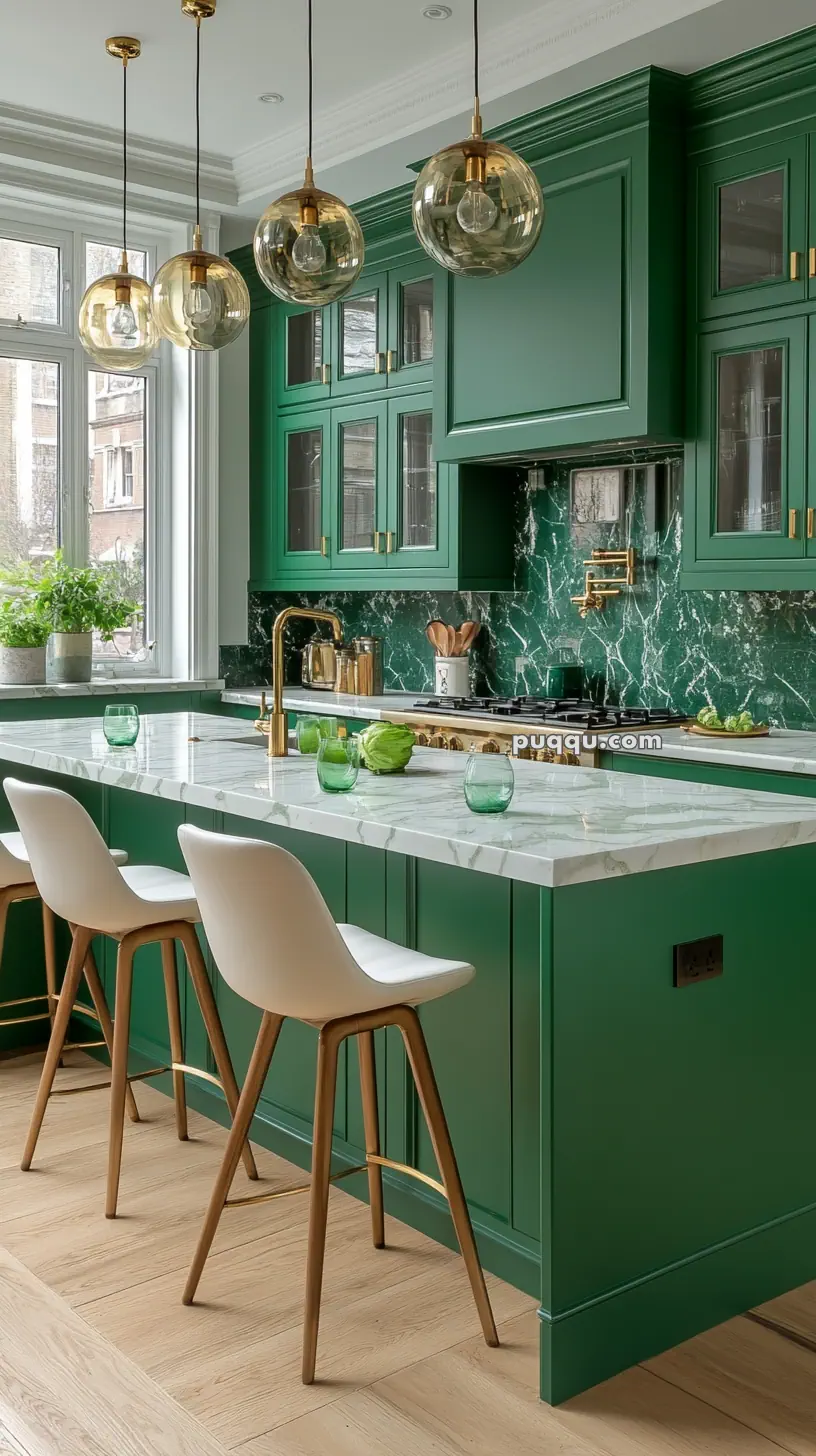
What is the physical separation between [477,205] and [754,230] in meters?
1.76

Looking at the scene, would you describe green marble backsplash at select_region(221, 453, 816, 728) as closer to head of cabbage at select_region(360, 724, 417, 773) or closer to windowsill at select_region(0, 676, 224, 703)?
windowsill at select_region(0, 676, 224, 703)

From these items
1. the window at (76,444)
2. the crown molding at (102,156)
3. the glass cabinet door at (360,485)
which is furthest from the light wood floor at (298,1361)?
the crown molding at (102,156)

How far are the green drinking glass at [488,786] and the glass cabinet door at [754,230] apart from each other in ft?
6.49

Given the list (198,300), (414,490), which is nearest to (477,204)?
(198,300)

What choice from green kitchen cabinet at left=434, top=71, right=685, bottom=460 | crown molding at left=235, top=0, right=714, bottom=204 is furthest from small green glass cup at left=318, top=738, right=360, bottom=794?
crown molding at left=235, top=0, right=714, bottom=204

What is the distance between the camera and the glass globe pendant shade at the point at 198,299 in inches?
114

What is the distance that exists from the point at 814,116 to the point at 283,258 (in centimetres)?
178

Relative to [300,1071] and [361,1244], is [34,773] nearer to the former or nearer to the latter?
[300,1071]

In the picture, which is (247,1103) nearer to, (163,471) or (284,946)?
(284,946)

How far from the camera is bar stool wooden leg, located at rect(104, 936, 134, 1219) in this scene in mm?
2791

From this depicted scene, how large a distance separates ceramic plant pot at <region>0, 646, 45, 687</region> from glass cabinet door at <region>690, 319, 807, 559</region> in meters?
2.38

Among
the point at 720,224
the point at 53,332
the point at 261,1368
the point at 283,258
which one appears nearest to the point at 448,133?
the point at 720,224

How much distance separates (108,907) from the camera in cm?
274

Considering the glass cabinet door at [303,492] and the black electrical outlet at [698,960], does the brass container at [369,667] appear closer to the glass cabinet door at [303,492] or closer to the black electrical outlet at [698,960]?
the glass cabinet door at [303,492]
